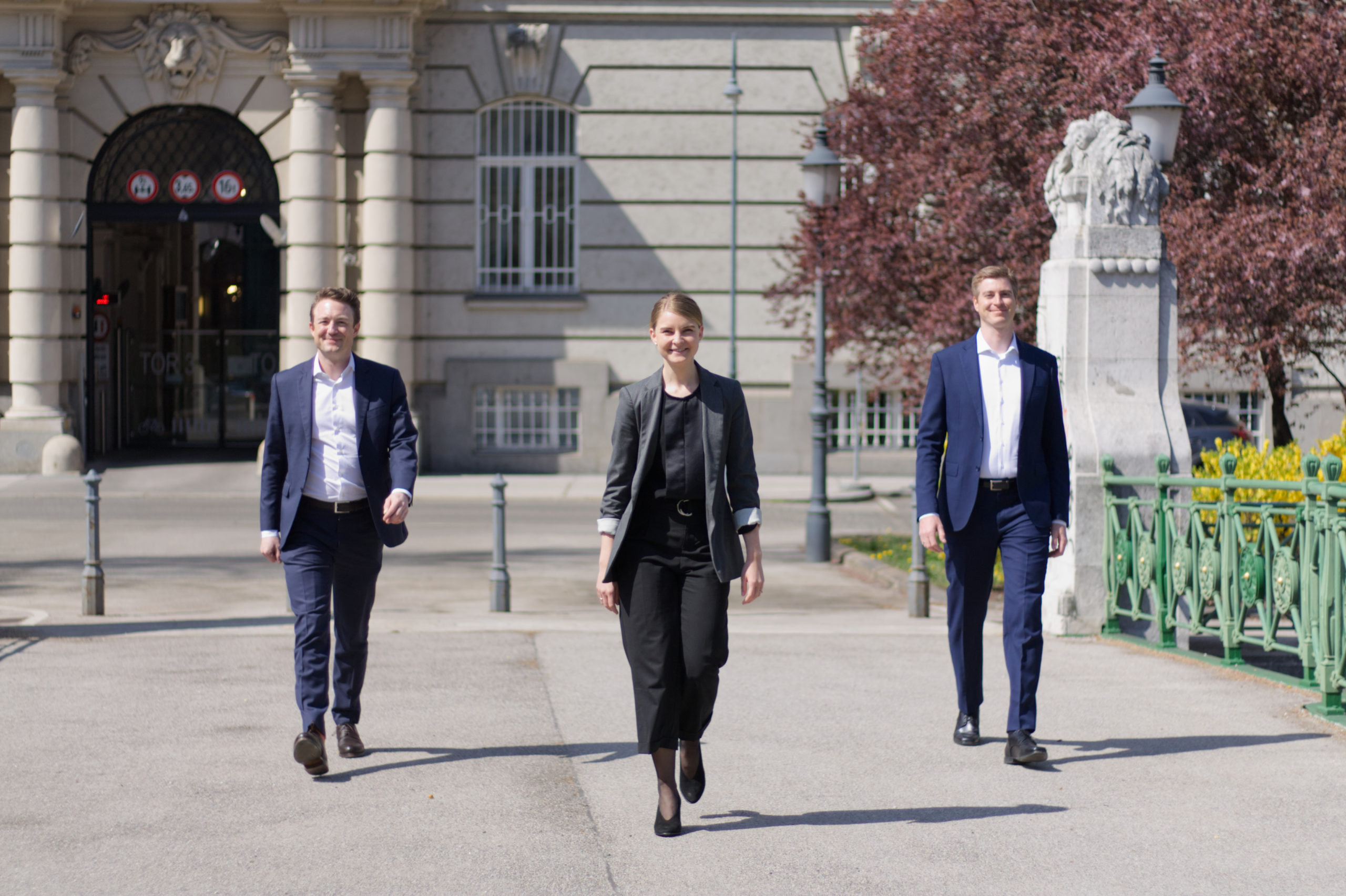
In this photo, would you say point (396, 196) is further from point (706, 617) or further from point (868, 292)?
point (706, 617)

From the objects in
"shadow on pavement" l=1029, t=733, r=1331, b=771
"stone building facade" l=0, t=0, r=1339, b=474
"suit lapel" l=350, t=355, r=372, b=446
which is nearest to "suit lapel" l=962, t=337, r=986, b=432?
"shadow on pavement" l=1029, t=733, r=1331, b=771

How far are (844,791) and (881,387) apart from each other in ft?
54.6

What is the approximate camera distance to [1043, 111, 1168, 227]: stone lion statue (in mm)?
9570

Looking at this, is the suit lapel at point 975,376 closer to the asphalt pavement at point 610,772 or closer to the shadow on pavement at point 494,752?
the asphalt pavement at point 610,772

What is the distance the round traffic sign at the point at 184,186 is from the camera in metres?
23.6

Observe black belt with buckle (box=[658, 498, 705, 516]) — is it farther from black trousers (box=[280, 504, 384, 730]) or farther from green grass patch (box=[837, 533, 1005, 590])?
green grass patch (box=[837, 533, 1005, 590])

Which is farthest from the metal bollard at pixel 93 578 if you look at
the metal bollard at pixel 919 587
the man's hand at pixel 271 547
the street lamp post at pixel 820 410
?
the street lamp post at pixel 820 410

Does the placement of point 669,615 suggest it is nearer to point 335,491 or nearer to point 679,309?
point 679,309

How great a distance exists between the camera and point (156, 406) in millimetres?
25500

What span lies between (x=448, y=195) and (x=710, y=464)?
19324 mm

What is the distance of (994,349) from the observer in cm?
660

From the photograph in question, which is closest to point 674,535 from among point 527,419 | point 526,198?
point 527,419

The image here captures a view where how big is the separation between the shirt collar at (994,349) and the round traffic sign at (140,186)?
1838cm

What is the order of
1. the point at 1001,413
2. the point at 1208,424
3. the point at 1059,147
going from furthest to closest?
the point at 1208,424 → the point at 1059,147 → the point at 1001,413
